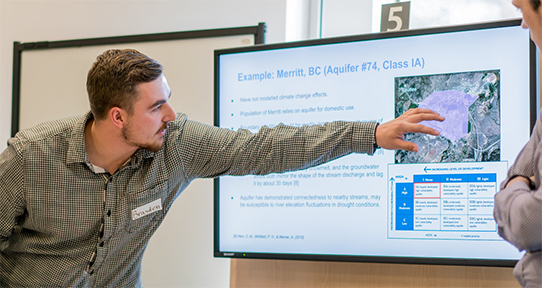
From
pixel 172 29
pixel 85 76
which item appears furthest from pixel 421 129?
pixel 85 76

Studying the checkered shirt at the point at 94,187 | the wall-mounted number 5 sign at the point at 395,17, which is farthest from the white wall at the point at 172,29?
the checkered shirt at the point at 94,187

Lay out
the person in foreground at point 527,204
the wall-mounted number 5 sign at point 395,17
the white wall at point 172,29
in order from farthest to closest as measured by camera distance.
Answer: the white wall at point 172,29
the wall-mounted number 5 sign at point 395,17
the person in foreground at point 527,204

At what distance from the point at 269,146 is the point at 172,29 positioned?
143 centimetres

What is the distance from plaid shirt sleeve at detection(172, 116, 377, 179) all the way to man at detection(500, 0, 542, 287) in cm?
54

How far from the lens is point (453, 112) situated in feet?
7.32

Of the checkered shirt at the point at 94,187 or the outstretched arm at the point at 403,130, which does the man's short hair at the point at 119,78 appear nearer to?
the checkered shirt at the point at 94,187

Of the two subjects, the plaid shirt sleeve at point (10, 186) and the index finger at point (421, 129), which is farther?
the plaid shirt sleeve at point (10, 186)

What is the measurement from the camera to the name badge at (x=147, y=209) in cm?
203

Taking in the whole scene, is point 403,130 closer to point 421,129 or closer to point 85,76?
point 421,129

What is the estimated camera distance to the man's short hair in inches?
77.7

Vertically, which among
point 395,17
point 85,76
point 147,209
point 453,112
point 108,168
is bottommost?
point 147,209

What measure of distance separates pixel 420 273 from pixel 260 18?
1.51 meters

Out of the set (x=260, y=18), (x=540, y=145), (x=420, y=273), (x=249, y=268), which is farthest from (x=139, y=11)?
(x=540, y=145)

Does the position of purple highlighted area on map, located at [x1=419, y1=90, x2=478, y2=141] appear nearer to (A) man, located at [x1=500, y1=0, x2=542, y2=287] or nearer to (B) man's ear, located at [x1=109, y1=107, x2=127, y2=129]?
(A) man, located at [x1=500, y1=0, x2=542, y2=287]
